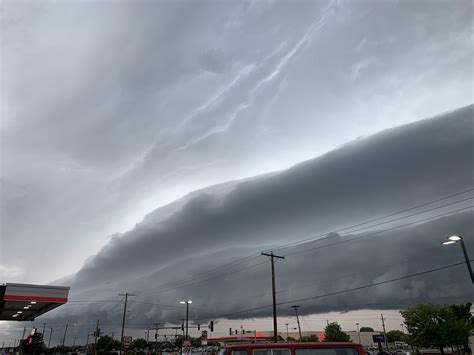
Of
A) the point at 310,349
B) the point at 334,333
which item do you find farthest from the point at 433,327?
the point at 310,349

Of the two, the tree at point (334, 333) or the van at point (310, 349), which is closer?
the van at point (310, 349)

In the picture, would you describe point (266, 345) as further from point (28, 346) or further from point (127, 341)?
point (127, 341)

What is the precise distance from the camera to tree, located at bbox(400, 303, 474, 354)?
50875 millimetres

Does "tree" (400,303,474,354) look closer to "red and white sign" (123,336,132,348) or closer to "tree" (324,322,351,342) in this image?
"tree" (324,322,351,342)

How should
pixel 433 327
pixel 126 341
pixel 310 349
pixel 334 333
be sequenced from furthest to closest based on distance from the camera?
pixel 334 333 → pixel 433 327 → pixel 126 341 → pixel 310 349

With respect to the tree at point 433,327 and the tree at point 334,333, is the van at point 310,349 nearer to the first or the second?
the tree at point 433,327

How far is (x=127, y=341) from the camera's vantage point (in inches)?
1435

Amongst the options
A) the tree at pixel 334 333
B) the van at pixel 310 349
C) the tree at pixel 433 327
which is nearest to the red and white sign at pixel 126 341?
the van at pixel 310 349

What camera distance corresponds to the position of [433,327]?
51438 mm

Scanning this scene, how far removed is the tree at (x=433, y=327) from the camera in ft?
167

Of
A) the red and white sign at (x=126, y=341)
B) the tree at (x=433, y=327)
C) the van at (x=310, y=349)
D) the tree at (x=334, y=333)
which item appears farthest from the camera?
the tree at (x=334, y=333)

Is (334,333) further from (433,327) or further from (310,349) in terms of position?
(310,349)

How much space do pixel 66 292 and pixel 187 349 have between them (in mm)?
10508

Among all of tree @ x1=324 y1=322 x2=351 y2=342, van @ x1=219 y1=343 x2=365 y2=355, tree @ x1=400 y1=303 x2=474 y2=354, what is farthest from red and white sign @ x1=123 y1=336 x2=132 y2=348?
tree @ x1=324 y1=322 x2=351 y2=342
